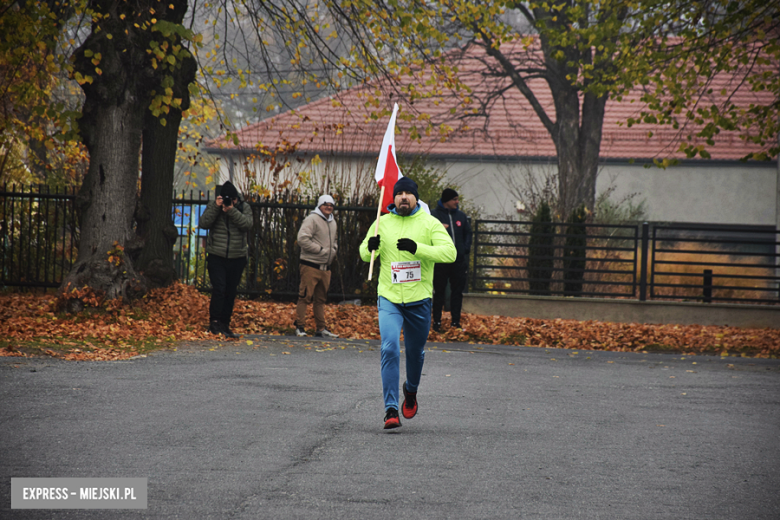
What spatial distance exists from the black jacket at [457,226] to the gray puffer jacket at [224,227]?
2.89m

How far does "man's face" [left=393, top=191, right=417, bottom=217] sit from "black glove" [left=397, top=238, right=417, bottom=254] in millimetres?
291

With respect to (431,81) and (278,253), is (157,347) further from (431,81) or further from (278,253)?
(431,81)

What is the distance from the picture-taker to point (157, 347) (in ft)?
31.7

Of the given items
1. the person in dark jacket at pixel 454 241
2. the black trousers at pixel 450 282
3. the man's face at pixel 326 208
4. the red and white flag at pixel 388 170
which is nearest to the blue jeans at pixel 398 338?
the red and white flag at pixel 388 170

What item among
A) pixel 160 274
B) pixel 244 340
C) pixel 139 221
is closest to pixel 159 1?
pixel 139 221

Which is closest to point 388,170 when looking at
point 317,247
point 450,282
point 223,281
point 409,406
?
point 409,406

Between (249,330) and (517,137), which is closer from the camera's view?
(249,330)

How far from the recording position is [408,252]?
6.04 metres

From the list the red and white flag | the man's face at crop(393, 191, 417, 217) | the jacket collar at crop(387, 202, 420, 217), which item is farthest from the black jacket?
the man's face at crop(393, 191, 417, 217)

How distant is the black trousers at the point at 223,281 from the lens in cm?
1038

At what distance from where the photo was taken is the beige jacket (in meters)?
10.9

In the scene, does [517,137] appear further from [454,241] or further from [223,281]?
[223,281]

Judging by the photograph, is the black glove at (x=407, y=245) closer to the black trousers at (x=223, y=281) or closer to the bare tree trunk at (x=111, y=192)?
the black trousers at (x=223, y=281)

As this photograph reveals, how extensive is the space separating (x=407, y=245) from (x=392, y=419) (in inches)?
50.8
